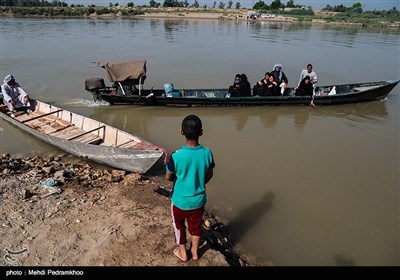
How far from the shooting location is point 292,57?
74.9 ft

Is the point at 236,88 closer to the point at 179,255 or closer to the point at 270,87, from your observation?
the point at 270,87

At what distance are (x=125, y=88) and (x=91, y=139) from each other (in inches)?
156

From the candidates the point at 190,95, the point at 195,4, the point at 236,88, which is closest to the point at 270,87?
the point at 236,88

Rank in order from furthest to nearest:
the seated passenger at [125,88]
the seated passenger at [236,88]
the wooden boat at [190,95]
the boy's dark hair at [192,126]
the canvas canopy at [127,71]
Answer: the seated passenger at [236,88] → the seated passenger at [125,88] → the wooden boat at [190,95] → the canvas canopy at [127,71] → the boy's dark hair at [192,126]

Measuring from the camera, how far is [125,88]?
11398 mm

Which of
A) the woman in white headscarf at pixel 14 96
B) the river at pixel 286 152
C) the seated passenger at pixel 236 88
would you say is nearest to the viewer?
the river at pixel 286 152

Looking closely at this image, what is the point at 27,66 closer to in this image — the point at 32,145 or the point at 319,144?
the point at 32,145

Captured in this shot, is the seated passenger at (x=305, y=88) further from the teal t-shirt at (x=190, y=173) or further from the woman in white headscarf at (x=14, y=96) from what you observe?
the woman in white headscarf at (x=14, y=96)

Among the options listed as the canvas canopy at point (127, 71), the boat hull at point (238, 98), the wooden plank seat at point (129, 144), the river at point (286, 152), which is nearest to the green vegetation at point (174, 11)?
the river at point (286, 152)

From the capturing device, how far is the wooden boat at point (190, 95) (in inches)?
426

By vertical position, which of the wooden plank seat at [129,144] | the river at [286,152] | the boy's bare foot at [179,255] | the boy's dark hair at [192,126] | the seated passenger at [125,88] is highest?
the boy's dark hair at [192,126]

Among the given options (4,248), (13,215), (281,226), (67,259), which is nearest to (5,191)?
(13,215)

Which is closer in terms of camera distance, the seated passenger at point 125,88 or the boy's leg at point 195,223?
the boy's leg at point 195,223

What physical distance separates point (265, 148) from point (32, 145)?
667 cm
